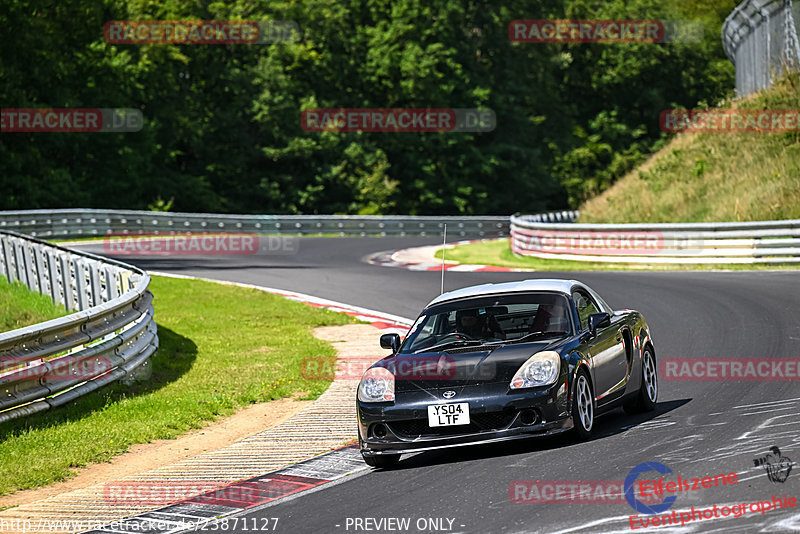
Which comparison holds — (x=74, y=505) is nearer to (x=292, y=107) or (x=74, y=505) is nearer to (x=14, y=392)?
(x=14, y=392)

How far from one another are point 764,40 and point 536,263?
1130 cm

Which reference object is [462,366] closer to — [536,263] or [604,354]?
[604,354]

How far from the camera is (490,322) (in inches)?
374

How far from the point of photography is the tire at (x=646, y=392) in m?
10.0

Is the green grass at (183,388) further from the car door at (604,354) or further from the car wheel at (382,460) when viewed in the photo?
the car door at (604,354)

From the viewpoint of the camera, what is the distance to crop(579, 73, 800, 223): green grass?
92.7 ft

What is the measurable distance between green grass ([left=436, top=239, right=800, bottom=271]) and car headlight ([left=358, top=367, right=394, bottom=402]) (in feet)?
55.3

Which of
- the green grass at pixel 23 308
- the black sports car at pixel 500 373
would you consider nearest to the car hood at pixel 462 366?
the black sports car at pixel 500 373

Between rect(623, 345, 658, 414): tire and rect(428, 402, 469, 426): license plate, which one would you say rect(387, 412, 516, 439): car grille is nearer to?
rect(428, 402, 469, 426): license plate

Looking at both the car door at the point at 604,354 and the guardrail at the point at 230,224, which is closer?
the car door at the point at 604,354

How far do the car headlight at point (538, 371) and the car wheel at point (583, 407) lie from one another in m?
0.26

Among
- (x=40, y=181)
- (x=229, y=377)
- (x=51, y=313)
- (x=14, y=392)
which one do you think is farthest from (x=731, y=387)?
(x=40, y=181)

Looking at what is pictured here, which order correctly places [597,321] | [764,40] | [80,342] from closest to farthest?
[597,321] < [80,342] < [764,40]

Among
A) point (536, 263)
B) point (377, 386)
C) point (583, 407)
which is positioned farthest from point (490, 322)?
point (536, 263)
